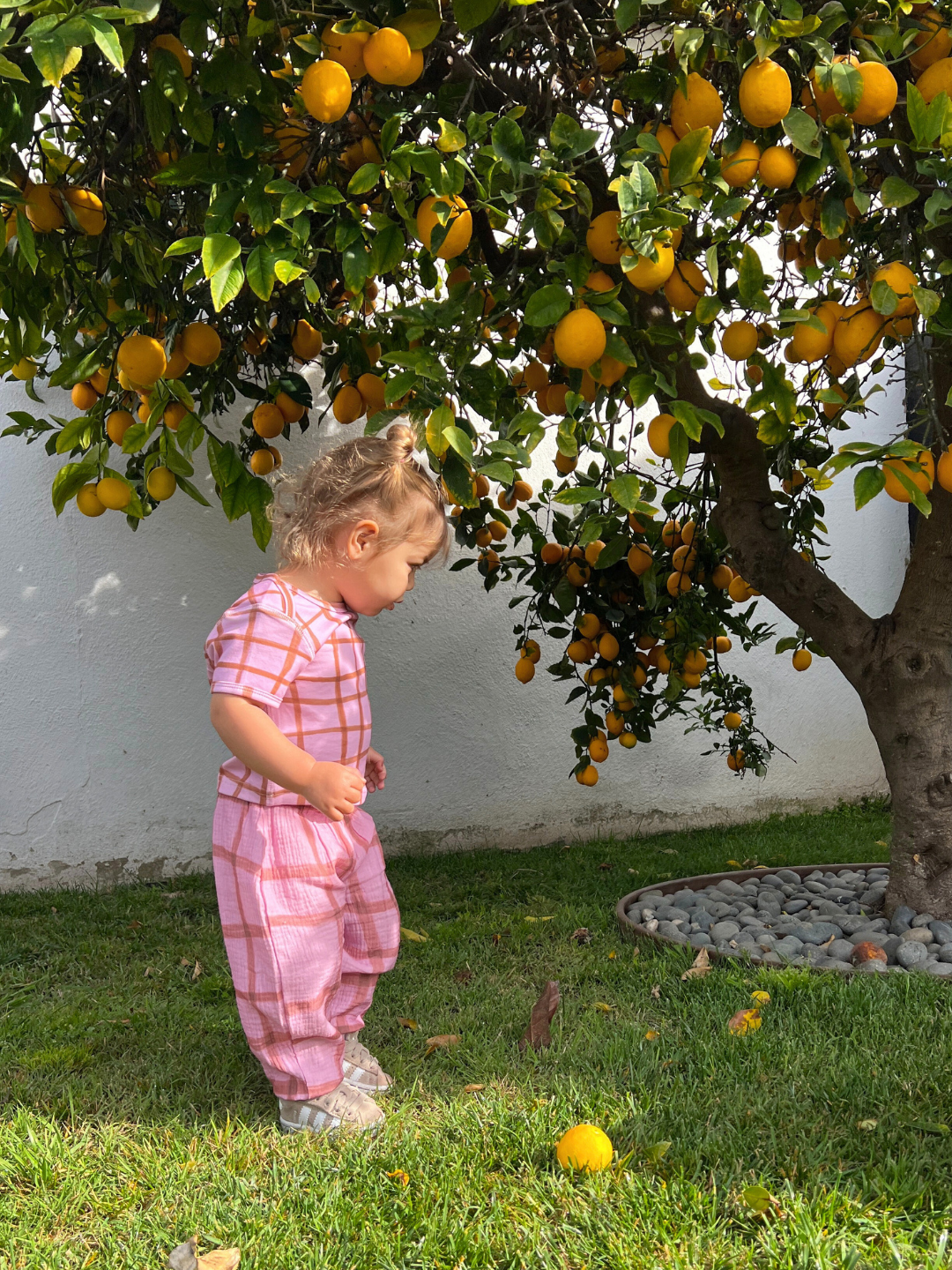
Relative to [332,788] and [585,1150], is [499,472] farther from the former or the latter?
[585,1150]

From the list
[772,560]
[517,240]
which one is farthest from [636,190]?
[772,560]

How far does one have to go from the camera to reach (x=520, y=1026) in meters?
2.16

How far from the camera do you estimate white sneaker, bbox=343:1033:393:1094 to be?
191 cm

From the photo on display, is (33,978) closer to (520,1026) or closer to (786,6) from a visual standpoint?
(520,1026)

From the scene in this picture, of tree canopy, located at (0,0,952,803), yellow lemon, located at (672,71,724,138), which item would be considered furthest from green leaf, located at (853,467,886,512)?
yellow lemon, located at (672,71,724,138)

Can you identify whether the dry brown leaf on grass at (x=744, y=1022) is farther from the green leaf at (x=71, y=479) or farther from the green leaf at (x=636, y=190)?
the green leaf at (x=71, y=479)

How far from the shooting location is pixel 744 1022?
6.61ft

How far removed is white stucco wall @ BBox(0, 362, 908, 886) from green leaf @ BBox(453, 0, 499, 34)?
2803 mm

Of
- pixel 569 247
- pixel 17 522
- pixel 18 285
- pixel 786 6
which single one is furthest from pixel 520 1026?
pixel 17 522

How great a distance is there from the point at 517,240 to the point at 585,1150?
4.43 ft

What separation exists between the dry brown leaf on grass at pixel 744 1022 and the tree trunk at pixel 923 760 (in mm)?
810

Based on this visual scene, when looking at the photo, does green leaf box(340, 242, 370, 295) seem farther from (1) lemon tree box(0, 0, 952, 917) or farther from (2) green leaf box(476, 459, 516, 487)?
(2) green leaf box(476, 459, 516, 487)

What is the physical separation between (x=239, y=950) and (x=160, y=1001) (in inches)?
33.2

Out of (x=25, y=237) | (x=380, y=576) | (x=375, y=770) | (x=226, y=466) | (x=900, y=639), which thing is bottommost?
(x=375, y=770)
